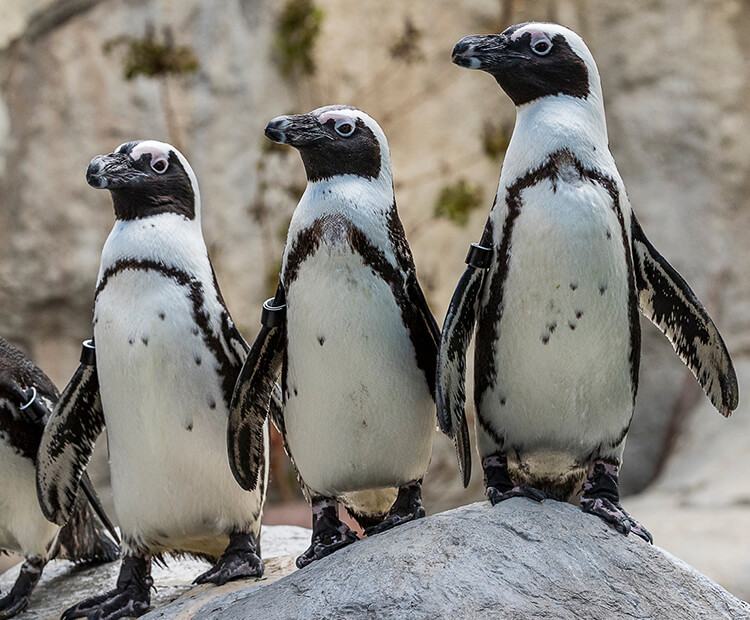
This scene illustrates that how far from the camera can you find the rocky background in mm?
4879

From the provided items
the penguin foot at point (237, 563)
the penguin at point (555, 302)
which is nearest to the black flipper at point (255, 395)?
the penguin foot at point (237, 563)

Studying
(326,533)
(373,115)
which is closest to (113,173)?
(326,533)

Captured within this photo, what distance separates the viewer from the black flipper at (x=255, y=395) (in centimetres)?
194

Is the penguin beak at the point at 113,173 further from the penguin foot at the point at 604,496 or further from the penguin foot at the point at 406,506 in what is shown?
the penguin foot at the point at 604,496

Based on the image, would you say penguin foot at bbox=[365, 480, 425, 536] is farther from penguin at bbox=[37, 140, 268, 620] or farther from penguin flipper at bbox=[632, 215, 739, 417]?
penguin flipper at bbox=[632, 215, 739, 417]

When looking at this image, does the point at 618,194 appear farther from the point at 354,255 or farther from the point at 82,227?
the point at 82,227

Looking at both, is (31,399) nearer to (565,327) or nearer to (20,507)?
(20,507)

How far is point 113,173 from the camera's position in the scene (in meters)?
2.01

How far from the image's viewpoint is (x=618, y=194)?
→ 1.86 meters

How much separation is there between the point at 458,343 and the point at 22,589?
4.36ft

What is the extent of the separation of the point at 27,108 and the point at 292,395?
3567 mm

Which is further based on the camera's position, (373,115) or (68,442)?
(373,115)

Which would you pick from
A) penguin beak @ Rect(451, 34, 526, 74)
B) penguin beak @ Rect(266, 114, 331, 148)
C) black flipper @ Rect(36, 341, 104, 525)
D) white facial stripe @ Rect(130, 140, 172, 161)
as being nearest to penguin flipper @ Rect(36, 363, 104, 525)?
black flipper @ Rect(36, 341, 104, 525)

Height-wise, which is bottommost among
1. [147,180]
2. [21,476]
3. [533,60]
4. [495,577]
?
[495,577]
